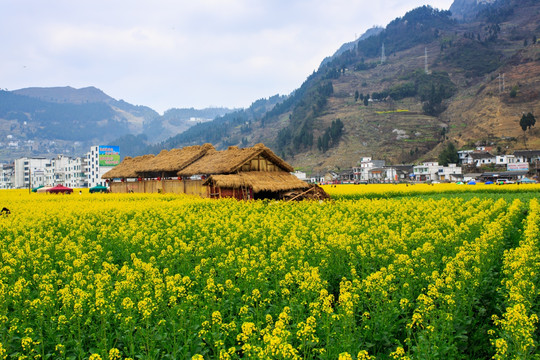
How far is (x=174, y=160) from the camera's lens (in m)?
47.6

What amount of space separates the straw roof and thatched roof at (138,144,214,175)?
980 centimetres

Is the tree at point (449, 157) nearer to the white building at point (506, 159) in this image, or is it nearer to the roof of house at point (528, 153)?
the white building at point (506, 159)

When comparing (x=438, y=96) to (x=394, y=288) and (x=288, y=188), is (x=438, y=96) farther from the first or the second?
(x=394, y=288)

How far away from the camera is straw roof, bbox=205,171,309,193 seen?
34875 millimetres

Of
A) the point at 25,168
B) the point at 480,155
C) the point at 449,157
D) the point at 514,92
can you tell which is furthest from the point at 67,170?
the point at 514,92

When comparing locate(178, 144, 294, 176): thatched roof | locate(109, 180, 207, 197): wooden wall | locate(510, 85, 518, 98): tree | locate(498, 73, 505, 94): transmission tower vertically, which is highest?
locate(498, 73, 505, 94): transmission tower

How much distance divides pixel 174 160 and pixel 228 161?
35.3 ft

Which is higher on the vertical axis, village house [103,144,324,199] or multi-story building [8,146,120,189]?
multi-story building [8,146,120,189]

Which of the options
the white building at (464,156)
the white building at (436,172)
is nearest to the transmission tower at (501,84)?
the white building at (464,156)

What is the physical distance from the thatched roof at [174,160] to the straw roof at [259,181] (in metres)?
9.80

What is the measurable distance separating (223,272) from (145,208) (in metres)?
15.3

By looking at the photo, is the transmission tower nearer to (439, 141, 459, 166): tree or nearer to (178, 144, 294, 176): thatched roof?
(439, 141, 459, 166): tree

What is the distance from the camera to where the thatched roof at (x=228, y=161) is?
125 ft

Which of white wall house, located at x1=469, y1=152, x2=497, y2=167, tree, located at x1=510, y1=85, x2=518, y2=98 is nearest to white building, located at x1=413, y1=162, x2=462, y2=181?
white wall house, located at x1=469, y1=152, x2=497, y2=167
